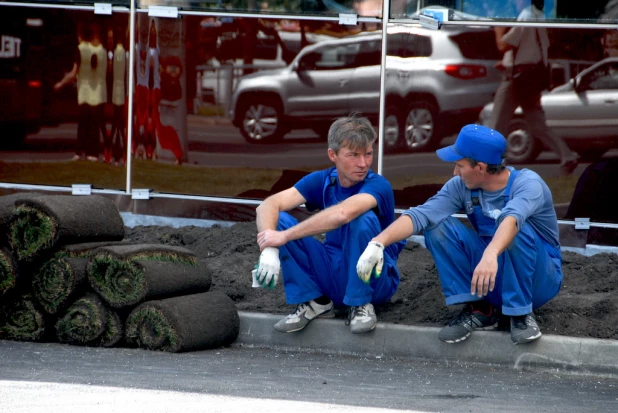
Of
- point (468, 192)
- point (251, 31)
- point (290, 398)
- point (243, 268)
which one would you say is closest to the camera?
point (290, 398)

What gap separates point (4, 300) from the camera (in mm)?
6723

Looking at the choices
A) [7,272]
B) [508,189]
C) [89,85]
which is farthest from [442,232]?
[89,85]

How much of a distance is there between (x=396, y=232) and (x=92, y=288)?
1.85 metres

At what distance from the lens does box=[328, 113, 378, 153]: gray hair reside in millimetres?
6453

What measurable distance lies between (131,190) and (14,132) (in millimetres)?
1135

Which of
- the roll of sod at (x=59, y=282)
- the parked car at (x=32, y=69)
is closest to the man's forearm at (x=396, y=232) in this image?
the roll of sod at (x=59, y=282)

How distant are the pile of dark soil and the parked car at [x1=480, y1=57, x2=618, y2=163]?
815mm

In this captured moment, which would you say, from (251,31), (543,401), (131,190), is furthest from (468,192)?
(131,190)

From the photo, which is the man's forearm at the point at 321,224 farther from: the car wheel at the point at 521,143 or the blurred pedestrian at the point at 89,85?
the blurred pedestrian at the point at 89,85

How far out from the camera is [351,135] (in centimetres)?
646

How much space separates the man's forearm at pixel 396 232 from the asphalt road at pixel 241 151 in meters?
2.06

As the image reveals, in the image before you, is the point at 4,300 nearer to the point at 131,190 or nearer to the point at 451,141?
the point at 131,190

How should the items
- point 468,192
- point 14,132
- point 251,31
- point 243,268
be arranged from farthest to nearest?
1. point 14,132
2. point 251,31
3. point 243,268
4. point 468,192

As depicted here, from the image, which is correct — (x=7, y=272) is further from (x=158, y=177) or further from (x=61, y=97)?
(x=61, y=97)
